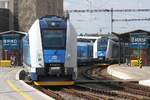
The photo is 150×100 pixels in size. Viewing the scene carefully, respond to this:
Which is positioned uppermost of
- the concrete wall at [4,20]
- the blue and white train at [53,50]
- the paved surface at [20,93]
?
the concrete wall at [4,20]

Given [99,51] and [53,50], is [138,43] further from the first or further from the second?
[53,50]

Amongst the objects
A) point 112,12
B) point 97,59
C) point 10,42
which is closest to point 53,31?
point 10,42

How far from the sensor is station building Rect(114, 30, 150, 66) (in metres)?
53.2

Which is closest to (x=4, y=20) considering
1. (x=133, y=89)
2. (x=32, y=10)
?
(x=32, y=10)

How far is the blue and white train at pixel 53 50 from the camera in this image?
2480 cm

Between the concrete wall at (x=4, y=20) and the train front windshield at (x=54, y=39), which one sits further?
the concrete wall at (x=4, y=20)

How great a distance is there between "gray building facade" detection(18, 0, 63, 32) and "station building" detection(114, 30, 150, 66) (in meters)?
59.3

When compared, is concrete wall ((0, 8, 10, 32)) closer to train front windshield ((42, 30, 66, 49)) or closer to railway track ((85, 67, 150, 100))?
railway track ((85, 67, 150, 100))

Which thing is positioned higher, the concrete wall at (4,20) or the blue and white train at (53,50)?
the concrete wall at (4,20)

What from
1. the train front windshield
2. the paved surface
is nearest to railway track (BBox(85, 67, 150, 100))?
the train front windshield

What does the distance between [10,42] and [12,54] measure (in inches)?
235

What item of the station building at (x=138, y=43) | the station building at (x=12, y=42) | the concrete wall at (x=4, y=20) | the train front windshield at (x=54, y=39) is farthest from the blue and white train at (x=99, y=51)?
the concrete wall at (x=4, y=20)

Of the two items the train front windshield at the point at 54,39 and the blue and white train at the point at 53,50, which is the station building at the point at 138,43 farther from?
the train front windshield at the point at 54,39

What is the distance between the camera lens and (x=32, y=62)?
83.5ft
